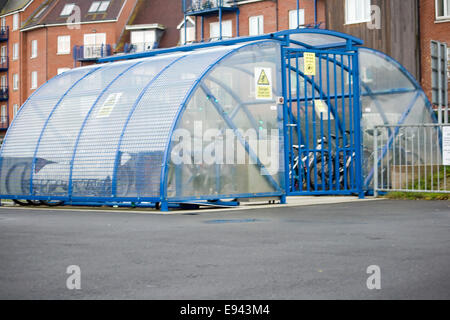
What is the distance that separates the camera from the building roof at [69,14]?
6088 cm

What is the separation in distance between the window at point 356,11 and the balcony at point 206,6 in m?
10.7

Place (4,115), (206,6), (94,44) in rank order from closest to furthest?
1. (206,6)
2. (94,44)
3. (4,115)

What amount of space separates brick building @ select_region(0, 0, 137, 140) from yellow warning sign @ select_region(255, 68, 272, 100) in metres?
44.0

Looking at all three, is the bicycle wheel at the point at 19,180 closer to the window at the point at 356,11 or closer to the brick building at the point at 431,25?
the brick building at the point at 431,25

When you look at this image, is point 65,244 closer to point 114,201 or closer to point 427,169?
point 114,201

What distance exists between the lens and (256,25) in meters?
45.4

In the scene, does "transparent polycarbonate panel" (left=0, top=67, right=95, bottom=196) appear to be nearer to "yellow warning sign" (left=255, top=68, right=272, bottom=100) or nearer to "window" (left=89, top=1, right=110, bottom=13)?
"yellow warning sign" (left=255, top=68, right=272, bottom=100)

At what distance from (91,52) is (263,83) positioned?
150 feet

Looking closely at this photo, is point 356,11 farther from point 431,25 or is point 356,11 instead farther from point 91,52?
point 91,52

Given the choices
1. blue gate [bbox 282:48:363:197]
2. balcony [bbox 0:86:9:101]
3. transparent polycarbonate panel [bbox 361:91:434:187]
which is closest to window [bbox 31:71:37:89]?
balcony [bbox 0:86:9:101]

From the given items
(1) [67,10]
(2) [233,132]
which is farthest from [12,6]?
(2) [233,132]

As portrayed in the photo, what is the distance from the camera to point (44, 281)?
630 cm

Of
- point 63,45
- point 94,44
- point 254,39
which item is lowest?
point 254,39

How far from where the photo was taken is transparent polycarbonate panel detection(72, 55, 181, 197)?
1569 cm
